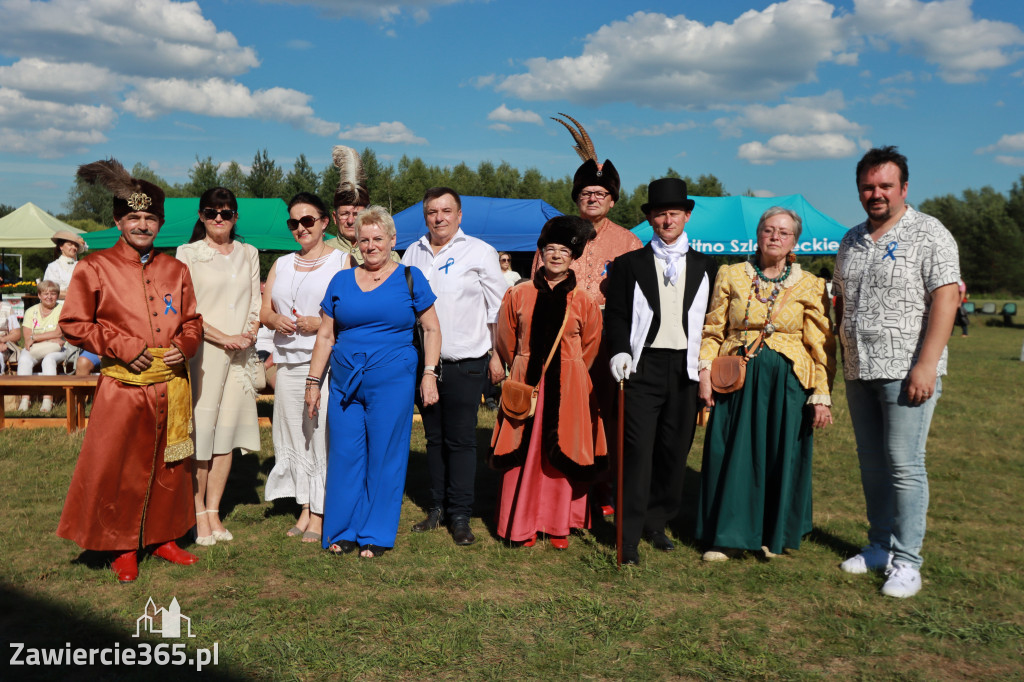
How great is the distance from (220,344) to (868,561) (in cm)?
402

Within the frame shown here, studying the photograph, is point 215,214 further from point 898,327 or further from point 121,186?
point 898,327

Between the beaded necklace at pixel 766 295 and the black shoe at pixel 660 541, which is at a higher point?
the beaded necklace at pixel 766 295

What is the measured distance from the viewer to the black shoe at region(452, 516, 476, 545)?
189 inches

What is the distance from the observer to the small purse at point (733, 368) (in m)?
4.29

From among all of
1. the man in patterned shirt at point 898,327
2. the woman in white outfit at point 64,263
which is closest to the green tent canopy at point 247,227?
the woman in white outfit at point 64,263

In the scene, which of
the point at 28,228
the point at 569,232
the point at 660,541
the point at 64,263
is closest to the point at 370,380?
the point at 569,232

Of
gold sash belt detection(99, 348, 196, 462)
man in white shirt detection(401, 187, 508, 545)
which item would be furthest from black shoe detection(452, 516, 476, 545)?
gold sash belt detection(99, 348, 196, 462)

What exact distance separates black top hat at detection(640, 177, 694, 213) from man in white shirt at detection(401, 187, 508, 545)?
1.07 metres

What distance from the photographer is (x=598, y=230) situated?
5.01 m

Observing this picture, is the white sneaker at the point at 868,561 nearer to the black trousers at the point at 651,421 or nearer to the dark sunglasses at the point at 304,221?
the black trousers at the point at 651,421

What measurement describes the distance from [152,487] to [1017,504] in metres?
6.16

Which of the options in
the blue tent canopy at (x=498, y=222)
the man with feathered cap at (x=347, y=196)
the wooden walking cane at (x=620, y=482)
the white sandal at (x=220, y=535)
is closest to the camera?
the wooden walking cane at (x=620, y=482)

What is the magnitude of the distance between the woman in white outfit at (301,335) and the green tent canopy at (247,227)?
13.2m

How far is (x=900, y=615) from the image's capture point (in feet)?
12.4
